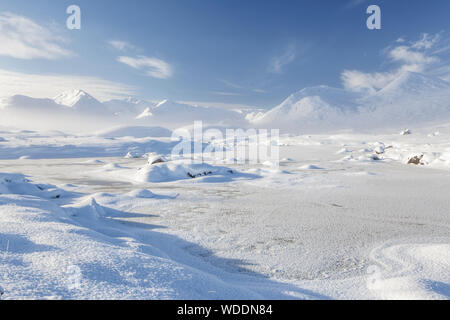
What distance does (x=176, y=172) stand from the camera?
10742mm

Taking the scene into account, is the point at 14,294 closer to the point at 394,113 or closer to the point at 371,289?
the point at 371,289

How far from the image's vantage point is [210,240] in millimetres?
3754

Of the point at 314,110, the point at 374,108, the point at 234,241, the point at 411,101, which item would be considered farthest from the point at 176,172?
the point at 314,110

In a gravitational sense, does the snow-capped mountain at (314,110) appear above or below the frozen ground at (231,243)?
above

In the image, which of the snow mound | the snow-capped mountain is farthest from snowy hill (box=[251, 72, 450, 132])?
the snow mound

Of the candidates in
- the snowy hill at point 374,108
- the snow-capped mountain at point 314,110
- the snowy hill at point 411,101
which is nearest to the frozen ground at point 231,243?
the snowy hill at point 374,108

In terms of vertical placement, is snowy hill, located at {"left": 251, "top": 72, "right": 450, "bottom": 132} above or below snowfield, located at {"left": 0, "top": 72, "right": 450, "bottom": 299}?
above

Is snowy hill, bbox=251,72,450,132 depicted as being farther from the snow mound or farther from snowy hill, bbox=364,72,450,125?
the snow mound

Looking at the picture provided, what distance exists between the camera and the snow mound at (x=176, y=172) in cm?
1045

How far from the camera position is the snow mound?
34.3 ft

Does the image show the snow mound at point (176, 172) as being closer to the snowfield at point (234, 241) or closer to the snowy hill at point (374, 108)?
the snowfield at point (234, 241)

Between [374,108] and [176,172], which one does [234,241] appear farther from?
[374,108]

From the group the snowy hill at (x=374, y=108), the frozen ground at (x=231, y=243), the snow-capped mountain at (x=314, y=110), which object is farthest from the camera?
the snow-capped mountain at (x=314, y=110)

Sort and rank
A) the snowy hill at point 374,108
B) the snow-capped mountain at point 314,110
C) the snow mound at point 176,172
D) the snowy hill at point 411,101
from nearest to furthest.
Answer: the snow mound at point 176,172, the snowy hill at point 411,101, the snowy hill at point 374,108, the snow-capped mountain at point 314,110
